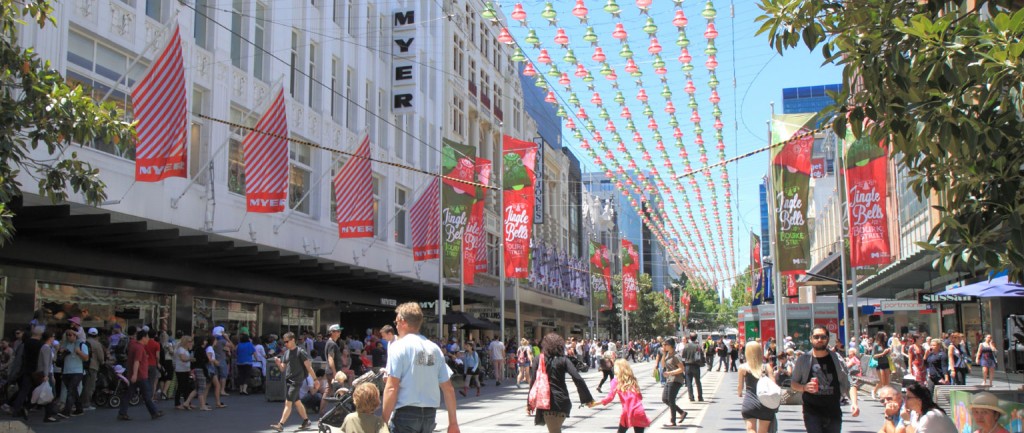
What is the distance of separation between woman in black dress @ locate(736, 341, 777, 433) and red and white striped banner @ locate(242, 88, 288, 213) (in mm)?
13474

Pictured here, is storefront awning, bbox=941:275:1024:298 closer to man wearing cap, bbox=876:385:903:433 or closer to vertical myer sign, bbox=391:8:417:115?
man wearing cap, bbox=876:385:903:433

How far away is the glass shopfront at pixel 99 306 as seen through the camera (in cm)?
1945

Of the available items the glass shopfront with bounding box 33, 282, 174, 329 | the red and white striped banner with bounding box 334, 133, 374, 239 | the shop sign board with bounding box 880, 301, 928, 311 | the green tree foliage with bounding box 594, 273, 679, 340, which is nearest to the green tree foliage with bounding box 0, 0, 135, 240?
the glass shopfront with bounding box 33, 282, 174, 329

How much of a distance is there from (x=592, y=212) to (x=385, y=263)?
60115 mm

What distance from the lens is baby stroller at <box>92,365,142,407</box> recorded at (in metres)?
17.6

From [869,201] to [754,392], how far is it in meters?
13.8

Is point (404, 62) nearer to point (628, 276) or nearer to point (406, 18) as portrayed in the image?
point (406, 18)

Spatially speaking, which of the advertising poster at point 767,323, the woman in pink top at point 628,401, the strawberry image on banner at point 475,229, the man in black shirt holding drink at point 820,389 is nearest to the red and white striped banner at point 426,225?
the strawberry image on banner at point 475,229

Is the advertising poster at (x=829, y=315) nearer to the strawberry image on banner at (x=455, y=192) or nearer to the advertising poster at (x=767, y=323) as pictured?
the advertising poster at (x=767, y=323)

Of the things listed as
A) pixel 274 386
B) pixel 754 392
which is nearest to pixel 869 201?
pixel 754 392

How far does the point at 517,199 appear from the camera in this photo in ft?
102

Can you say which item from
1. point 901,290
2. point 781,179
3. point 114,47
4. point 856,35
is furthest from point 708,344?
point 856,35

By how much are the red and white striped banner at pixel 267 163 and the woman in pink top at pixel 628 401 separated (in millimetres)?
12181

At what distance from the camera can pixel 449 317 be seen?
32.4m
